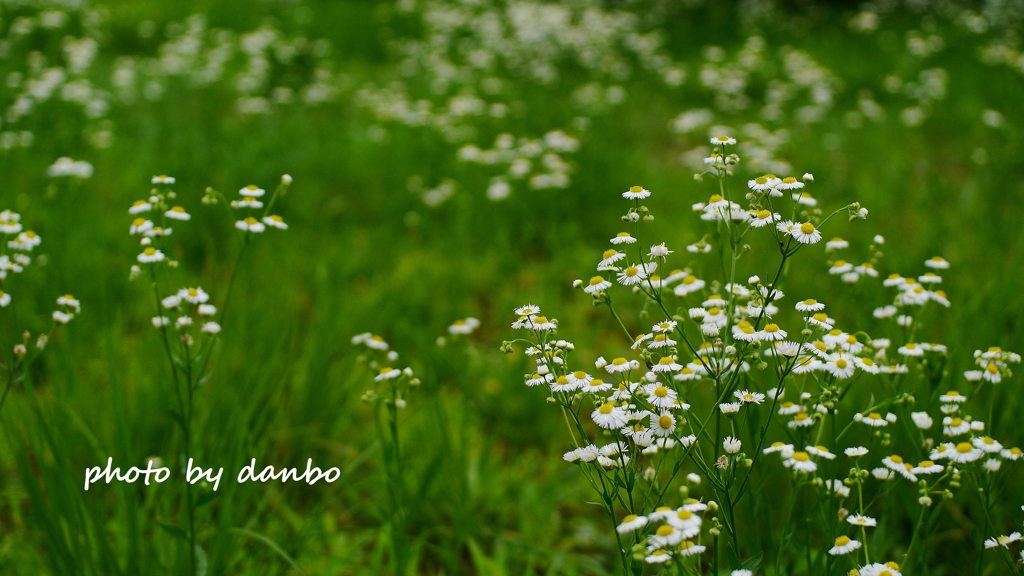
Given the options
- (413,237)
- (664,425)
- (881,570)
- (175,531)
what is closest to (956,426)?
(881,570)

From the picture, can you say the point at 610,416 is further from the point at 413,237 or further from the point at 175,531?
the point at 413,237

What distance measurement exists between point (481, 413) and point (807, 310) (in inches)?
64.4

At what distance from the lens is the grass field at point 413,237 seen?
2094 mm

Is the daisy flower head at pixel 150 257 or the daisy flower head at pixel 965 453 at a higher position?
the daisy flower head at pixel 150 257

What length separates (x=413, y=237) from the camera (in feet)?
13.6

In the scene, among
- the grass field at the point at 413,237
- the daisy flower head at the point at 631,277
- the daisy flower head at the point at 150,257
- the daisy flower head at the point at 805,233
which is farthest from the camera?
the grass field at the point at 413,237

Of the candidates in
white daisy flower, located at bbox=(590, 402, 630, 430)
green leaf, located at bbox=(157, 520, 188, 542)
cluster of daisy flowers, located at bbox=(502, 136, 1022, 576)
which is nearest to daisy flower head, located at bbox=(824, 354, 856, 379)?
cluster of daisy flowers, located at bbox=(502, 136, 1022, 576)

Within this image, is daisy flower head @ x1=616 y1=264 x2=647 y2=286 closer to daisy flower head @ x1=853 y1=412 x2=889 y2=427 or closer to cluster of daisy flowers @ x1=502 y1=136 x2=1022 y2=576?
cluster of daisy flowers @ x1=502 y1=136 x2=1022 y2=576

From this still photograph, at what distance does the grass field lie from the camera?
209 cm

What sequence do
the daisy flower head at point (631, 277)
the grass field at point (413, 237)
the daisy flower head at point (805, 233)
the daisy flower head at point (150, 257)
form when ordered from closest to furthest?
the daisy flower head at point (805, 233)
the daisy flower head at point (631, 277)
the daisy flower head at point (150, 257)
the grass field at point (413, 237)

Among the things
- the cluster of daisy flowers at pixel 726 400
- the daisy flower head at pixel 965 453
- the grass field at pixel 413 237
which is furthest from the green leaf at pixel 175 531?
the daisy flower head at pixel 965 453

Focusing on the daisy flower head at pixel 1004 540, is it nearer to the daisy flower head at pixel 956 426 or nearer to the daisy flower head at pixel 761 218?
the daisy flower head at pixel 956 426

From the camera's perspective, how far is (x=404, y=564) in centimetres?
183

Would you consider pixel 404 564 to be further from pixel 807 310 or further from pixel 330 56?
pixel 330 56
